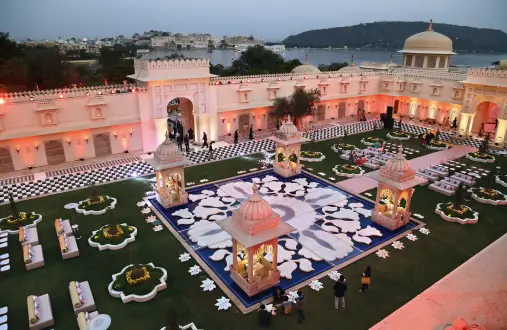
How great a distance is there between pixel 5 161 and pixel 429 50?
3443cm

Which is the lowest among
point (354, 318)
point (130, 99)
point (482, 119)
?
point (354, 318)

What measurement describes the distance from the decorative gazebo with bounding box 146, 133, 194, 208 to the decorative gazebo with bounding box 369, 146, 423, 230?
8119 mm

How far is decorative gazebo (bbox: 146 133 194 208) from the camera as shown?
1515 cm

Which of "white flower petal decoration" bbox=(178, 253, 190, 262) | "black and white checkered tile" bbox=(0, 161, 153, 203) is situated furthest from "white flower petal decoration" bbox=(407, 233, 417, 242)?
"black and white checkered tile" bbox=(0, 161, 153, 203)

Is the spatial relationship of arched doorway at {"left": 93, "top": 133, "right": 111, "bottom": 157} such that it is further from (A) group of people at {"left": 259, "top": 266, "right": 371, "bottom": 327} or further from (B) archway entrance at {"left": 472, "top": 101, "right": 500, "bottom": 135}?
(B) archway entrance at {"left": 472, "top": 101, "right": 500, "bottom": 135}

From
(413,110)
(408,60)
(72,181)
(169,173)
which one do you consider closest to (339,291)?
(169,173)

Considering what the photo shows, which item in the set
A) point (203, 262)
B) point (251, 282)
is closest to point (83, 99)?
point (203, 262)

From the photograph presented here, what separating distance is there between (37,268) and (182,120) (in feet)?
57.7

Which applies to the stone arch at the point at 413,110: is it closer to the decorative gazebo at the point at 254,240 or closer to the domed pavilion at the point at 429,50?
the domed pavilion at the point at 429,50

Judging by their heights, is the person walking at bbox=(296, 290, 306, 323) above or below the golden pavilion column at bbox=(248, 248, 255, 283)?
below

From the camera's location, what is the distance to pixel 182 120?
27.8 metres

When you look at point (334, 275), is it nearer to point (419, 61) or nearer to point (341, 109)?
point (341, 109)

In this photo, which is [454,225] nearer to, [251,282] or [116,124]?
[251,282]

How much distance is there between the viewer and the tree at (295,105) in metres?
26.3
